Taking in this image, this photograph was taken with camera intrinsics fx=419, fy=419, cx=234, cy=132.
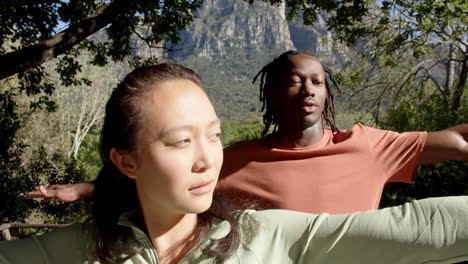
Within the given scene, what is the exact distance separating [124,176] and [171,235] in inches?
12.5

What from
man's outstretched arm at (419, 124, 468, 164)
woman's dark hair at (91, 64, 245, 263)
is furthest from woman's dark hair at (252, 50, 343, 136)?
woman's dark hair at (91, 64, 245, 263)

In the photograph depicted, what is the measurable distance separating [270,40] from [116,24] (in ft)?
528

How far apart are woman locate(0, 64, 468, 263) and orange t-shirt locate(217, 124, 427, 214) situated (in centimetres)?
55

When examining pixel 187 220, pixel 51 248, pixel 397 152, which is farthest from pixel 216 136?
pixel 397 152

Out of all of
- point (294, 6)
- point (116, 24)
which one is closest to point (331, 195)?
point (116, 24)

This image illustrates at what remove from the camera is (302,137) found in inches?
85.4

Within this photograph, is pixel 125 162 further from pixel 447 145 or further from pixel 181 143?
pixel 447 145

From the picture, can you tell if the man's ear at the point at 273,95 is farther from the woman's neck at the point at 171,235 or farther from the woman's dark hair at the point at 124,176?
the woman's neck at the point at 171,235

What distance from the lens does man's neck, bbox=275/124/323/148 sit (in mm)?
2162

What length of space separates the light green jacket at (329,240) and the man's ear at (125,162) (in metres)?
0.19

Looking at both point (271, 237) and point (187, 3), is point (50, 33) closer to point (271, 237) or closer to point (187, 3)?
point (187, 3)

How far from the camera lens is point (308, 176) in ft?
6.60

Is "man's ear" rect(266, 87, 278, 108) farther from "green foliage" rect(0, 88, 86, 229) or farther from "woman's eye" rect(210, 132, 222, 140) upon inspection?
"green foliage" rect(0, 88, 86, 229)

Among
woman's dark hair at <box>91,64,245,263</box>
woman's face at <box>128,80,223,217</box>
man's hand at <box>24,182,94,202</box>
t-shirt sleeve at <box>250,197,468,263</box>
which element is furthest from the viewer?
man's hand at <box>24,182,94,202</box>
